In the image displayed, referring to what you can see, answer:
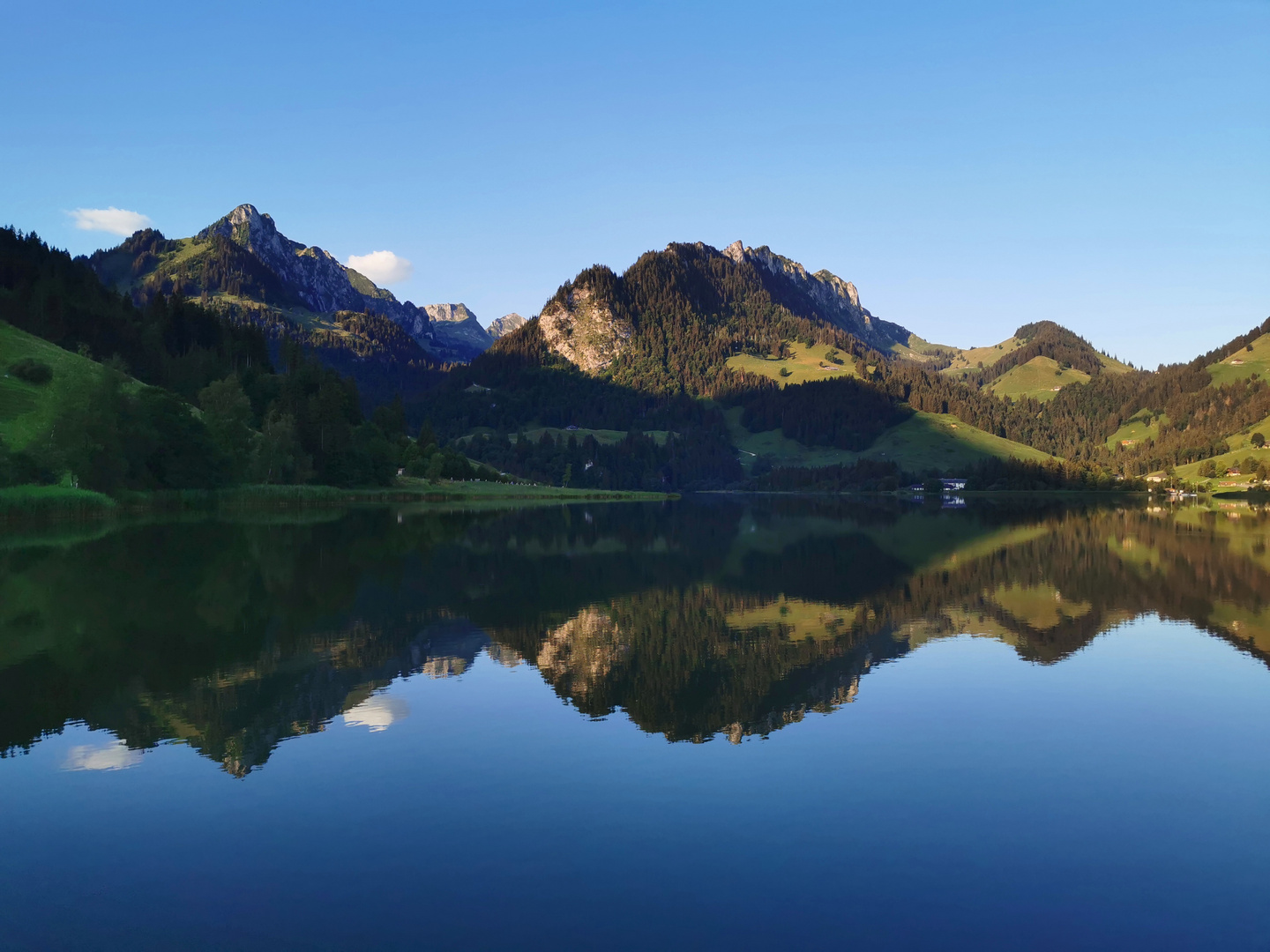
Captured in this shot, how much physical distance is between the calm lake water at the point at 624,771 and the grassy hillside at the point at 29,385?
82794mm

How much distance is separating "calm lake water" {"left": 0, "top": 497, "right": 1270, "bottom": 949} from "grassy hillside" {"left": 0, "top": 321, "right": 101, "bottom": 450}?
82.8 metres

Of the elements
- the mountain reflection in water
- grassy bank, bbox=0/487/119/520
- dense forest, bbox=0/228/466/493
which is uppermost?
dense forest, bbox=0/228/466/493

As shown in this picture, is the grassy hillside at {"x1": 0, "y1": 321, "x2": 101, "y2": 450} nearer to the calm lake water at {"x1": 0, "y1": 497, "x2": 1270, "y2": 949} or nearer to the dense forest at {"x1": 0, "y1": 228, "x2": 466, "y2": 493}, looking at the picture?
the dense forest at {"x1": 0, "y1": 228, "x2": 466, "y2": 493}

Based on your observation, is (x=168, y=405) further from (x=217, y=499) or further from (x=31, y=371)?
(x=31, y=371)

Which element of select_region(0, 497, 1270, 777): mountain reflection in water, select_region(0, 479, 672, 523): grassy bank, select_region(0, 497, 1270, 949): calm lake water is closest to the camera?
select_region(0, 497, 1270, 949): calm lake water

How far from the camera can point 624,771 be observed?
17578 mm

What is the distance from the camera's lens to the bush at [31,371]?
410 feet

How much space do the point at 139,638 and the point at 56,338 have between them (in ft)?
522

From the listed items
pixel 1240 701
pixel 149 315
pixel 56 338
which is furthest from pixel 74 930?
pixel 149 315

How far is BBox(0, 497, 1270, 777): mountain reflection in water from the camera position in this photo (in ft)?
72.1

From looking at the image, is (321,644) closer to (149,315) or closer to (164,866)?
(164,866)

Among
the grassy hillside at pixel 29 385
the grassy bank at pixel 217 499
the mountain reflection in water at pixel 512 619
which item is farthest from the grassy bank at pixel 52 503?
the mountain reflection in water at pixel 512 619

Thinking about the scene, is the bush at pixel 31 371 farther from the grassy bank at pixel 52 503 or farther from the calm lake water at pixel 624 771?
the calm lake water at pixel 624 771

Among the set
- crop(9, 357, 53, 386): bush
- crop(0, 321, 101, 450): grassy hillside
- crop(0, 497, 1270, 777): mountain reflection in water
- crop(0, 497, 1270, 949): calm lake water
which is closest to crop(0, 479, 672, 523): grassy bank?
crop(0, 321, 101, 450): grassy hillside
